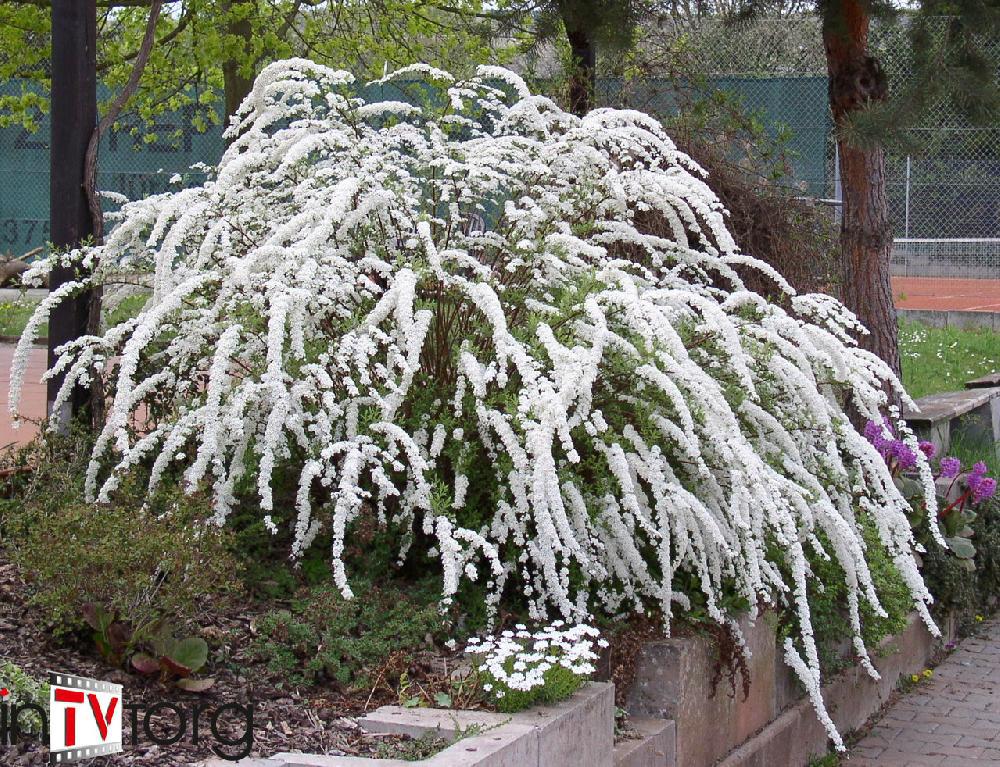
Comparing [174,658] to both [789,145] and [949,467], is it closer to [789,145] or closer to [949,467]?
[949,467]

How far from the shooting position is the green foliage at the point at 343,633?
→ 3.79m

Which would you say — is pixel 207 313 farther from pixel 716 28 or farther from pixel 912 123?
pixel 716 28

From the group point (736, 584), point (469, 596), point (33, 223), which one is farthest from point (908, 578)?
point (33, 223)

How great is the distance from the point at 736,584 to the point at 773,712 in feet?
2.61

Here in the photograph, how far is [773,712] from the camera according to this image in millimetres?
4930

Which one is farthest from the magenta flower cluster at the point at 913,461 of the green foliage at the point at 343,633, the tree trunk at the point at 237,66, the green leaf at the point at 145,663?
the tree trunk at the point at 237,66

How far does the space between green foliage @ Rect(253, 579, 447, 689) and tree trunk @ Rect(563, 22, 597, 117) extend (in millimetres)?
4523

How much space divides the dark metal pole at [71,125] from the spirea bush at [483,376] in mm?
288

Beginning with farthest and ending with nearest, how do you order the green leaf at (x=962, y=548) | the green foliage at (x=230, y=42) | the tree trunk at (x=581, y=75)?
the green foliage at (x=230, y=42) < the tree trunk at (x=581, y=75) < the green leaf at (x=962, y=548)

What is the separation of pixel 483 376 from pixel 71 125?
2.37 metres

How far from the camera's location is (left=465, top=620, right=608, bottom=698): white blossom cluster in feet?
11.6

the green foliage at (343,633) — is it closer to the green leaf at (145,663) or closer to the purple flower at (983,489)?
the green leaf at (145,663)

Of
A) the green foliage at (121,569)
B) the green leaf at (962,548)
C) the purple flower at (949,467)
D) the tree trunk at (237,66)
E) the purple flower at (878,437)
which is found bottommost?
the green leaf at (962,548)

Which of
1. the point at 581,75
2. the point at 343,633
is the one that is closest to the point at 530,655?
the point at 343,633
